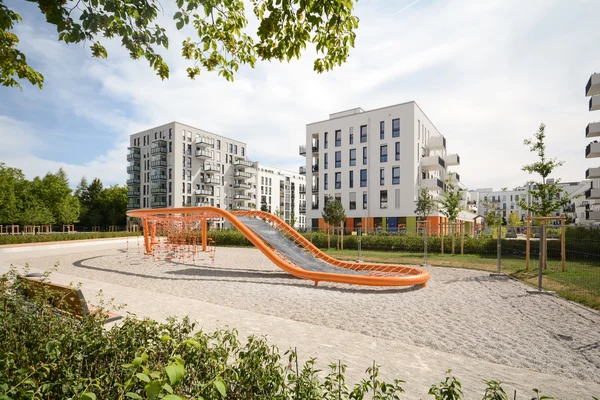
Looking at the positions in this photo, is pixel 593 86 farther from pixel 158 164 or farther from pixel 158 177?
pixel 158 177

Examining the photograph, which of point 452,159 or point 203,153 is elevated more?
point 203,153

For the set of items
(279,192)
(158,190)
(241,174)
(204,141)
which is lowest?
(158,190)

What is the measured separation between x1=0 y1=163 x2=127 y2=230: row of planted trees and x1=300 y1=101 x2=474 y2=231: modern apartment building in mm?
43141

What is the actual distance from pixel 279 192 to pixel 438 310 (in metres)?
79.6

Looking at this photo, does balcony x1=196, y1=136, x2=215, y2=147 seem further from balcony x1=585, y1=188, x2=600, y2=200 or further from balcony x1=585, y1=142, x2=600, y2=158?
balcony x1=585, y1=188, x2=600, y2=200

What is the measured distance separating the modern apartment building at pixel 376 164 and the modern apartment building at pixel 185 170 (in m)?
26.2

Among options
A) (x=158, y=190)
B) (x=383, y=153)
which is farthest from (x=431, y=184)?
(x=158, y=190)

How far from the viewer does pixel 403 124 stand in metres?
41.2

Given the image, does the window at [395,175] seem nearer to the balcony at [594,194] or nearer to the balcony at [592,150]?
the balcony at [592,150]

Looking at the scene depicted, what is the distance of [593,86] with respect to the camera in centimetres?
3148

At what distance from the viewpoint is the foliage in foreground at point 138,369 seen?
1.99m

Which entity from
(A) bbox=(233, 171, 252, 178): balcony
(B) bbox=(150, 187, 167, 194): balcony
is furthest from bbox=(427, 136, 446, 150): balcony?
(B) bbox=(150, 187, 167, 194): balcony

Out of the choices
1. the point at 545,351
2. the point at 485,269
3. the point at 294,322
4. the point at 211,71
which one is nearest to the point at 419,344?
the point at 545,351

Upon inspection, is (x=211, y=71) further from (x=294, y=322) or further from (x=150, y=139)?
(x=150, y=139)
